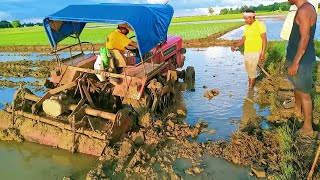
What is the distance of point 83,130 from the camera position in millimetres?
5090

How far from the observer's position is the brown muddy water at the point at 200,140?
4.53 meters

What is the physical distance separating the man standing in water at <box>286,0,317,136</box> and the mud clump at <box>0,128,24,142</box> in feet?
15.5

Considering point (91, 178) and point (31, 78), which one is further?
point (31, 78)

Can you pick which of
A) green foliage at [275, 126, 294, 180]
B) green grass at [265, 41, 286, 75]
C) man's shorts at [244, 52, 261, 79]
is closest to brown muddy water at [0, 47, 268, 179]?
green foliage at [275, 126, 294, 180]

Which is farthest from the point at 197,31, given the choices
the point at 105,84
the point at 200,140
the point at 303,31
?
the point at 303,31

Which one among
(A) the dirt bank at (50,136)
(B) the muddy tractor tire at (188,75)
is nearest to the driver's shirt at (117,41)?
(A) the dirt bank at (50,136)

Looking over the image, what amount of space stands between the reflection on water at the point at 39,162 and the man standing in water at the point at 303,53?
11.5ft

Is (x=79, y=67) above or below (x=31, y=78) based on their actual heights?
above

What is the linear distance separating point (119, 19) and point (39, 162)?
2.74 meters

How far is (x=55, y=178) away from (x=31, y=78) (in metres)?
7.95

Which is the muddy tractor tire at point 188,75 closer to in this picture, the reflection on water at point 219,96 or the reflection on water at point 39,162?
the reflection on water at point 219,96

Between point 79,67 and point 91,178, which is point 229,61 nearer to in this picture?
point 79,67

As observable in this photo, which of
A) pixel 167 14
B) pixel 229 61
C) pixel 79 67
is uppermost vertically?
pixel 167 14

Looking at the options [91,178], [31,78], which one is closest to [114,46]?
[91,178]
